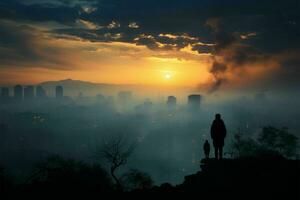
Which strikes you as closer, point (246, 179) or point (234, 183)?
point (234, 183)

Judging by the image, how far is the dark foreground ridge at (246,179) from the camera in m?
15.8

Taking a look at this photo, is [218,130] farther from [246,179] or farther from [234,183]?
[234,183]

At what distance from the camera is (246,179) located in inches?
690

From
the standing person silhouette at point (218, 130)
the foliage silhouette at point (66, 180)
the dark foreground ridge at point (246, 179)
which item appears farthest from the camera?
the standing person silhouette at point (218, 130)

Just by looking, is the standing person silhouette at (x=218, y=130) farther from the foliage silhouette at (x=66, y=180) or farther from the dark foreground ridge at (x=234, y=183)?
the foliage silhouette at (x=66, y=180)

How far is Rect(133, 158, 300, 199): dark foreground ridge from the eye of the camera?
15.8m

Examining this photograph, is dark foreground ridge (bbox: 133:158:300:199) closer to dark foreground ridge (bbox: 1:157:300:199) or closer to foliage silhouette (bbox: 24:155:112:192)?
dark foreground ridge (bbox: 1:157:300:199)

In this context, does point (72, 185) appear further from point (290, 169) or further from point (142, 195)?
point (290, 169)

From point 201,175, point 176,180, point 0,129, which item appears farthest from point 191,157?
point 201,175

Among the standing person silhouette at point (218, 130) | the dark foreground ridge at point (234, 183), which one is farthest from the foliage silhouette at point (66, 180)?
the standing person silhouette at point (218, 130)

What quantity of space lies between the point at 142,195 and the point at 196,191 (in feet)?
11.0

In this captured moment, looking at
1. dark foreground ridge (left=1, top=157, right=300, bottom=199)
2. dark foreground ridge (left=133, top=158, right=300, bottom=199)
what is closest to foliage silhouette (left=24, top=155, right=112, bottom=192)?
dark foreground ridge (left=1, top=157, right=300, bottom=199)

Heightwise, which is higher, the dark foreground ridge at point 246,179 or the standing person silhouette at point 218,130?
the standing person silhouette at point 218,130

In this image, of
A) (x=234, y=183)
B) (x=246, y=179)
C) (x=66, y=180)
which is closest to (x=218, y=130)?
(x=246, y=179)
